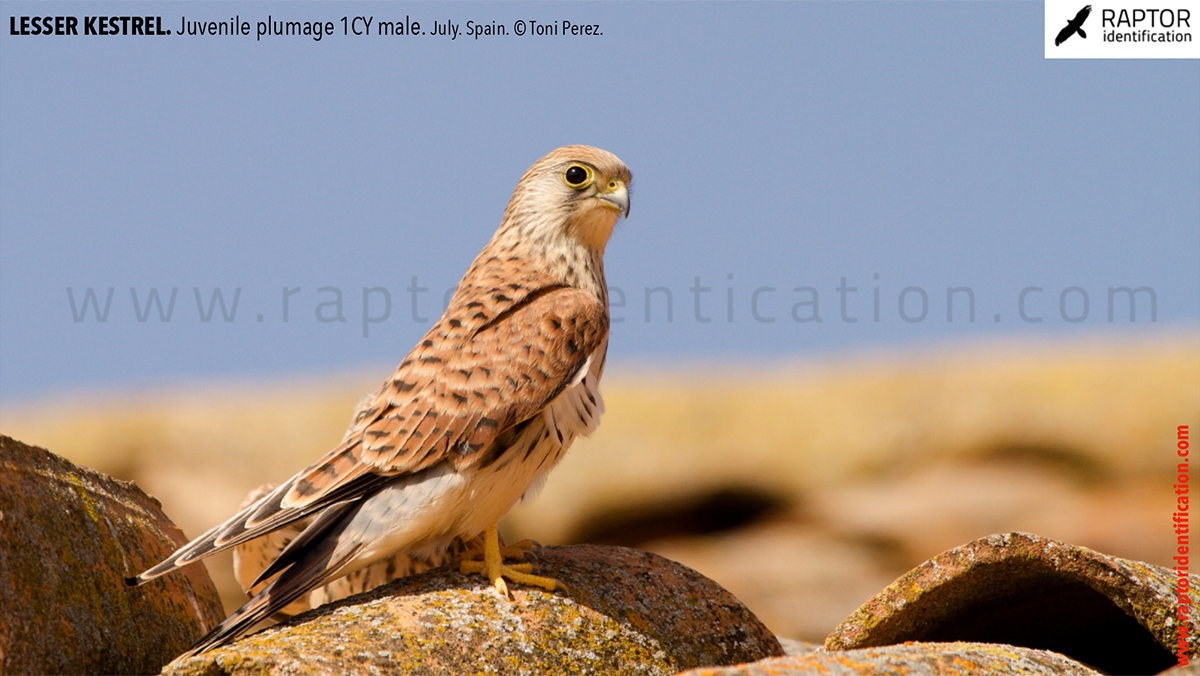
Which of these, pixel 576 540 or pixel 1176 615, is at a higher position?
pixel 1176 615

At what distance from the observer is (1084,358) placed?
10945mm

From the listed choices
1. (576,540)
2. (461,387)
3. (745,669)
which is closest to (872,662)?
(745,669)

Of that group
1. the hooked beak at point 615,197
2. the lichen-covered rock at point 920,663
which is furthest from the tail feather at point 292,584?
the hooked beak at point 615,197

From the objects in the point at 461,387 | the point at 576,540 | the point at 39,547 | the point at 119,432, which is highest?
the point at 461,387

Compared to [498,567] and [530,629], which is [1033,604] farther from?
[498,567]

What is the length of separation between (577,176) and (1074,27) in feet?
14.2

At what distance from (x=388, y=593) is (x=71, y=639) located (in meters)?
0.82

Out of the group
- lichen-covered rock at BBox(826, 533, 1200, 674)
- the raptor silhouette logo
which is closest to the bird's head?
lichen-covered rock at BBox(826, 533, 1200, 674)

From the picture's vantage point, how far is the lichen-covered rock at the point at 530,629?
2582 mm

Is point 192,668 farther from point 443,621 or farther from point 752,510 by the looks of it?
→ point 752,510

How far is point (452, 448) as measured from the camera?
3414 mm

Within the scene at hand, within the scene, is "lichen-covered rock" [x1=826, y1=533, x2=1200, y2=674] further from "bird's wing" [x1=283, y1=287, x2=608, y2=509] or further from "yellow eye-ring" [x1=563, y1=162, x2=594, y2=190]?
"yellow eye-ring" [x1=563, y1=162, x2=594, y2=190]

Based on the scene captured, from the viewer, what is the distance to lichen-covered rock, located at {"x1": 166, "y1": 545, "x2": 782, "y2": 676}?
2582 millimetres

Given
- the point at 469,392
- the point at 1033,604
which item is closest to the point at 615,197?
the point at 469,392
